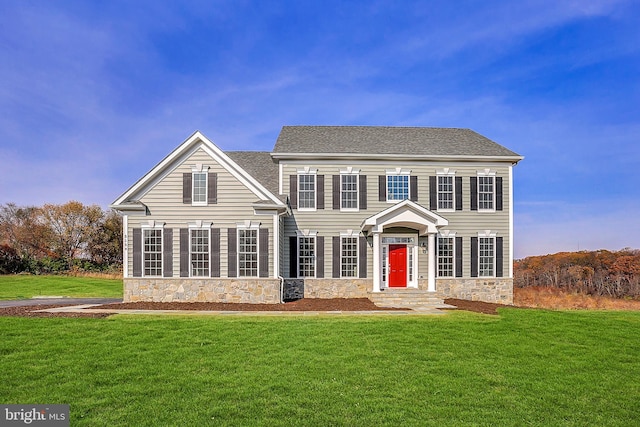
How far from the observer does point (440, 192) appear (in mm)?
19531

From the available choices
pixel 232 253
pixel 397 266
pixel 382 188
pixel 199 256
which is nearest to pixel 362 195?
pixel 382 188

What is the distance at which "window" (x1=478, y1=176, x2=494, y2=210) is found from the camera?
64.4 feet

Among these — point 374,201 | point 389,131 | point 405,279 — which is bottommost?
point 405,279

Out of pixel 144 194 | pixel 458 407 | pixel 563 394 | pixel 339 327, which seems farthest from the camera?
pixel 144 194

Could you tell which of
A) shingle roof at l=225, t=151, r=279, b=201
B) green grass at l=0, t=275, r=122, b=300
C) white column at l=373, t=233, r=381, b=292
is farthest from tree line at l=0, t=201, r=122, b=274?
white column at l=373, t=233, r=381, b=292

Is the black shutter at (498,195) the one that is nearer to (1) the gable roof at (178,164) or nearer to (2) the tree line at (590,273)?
(1) the gable roof at (178,164)

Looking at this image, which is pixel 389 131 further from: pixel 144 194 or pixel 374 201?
pixel 144 194

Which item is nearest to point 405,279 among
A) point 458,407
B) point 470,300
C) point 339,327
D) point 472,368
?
point 470,300

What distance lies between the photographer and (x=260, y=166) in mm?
20891

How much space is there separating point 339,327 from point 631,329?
8.36m

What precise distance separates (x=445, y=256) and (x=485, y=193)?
364 centimetres

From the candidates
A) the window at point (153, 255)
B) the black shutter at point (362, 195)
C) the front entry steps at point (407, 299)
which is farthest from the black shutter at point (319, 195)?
Result: the window at point (153, 255)

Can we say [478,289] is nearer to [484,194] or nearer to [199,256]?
[484,194]

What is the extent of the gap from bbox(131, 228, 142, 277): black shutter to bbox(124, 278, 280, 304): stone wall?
34 centimetres
